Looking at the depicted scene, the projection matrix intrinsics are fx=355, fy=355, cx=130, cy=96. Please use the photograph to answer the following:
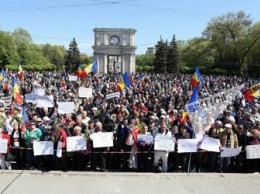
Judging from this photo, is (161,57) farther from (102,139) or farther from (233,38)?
(102,139)

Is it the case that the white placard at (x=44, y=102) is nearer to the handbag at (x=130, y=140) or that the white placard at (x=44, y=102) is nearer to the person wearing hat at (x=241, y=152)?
the handbag at (x=130, y=140)

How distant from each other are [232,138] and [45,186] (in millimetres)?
5391

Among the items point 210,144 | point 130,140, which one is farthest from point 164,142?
point 210,144

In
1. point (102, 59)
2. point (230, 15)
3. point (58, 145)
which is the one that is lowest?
point (58, 145)

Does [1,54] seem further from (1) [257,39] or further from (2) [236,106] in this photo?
(2) [236,106]

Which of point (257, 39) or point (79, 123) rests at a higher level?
point (257, 39)

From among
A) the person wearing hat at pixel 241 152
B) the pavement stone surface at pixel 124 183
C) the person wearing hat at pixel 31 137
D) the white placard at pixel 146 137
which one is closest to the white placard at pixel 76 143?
the pavement stone surface at pixel 124 183

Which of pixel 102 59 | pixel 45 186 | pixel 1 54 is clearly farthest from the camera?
pixel 102 59

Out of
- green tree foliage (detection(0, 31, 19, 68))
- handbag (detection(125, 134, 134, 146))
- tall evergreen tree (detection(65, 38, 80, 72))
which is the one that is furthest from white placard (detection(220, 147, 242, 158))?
green tree foliage (detection(0, 31, 19, 68))

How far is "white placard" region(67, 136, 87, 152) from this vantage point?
32.9 feet

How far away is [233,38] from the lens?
68.0 meters

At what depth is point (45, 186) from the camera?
352 inches

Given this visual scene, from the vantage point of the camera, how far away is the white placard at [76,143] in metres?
10.0

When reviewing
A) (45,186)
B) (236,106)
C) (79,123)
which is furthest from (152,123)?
(236,106)
